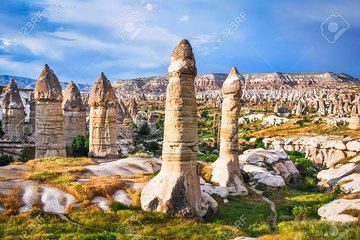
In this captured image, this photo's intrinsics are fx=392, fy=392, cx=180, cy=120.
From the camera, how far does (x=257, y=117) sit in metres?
80.4

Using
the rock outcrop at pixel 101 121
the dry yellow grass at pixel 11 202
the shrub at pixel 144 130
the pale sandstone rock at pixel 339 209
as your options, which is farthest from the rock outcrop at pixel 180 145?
the shrub at pixel 144 130

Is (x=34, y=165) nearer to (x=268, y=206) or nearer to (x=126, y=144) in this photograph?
(x=268, y=206)

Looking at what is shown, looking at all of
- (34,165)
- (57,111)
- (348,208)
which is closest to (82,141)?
(57,111)

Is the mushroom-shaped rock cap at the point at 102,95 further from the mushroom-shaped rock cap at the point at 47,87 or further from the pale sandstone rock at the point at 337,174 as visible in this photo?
the pale sandstone rock at the point at 337,174

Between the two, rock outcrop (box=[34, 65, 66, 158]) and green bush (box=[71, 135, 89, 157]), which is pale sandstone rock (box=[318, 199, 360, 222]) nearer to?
rock outcrop (box=[34, 65, 66, 158])

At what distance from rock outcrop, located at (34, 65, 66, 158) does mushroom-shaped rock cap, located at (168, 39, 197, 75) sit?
35.4 feet

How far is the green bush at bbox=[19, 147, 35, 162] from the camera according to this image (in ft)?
94.3

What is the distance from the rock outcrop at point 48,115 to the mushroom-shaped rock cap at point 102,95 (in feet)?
7.79

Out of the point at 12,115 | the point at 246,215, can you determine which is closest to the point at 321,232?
the point at 246,215

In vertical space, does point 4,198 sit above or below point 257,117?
below

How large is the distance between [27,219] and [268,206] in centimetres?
1107

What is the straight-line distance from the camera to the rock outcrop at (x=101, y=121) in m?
25.0

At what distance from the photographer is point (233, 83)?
21.0m

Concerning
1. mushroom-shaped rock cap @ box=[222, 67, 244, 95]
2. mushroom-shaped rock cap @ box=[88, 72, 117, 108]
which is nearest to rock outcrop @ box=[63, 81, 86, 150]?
A: mushroom-shaped rock cap @ box=[88, 72, 117, 108]
